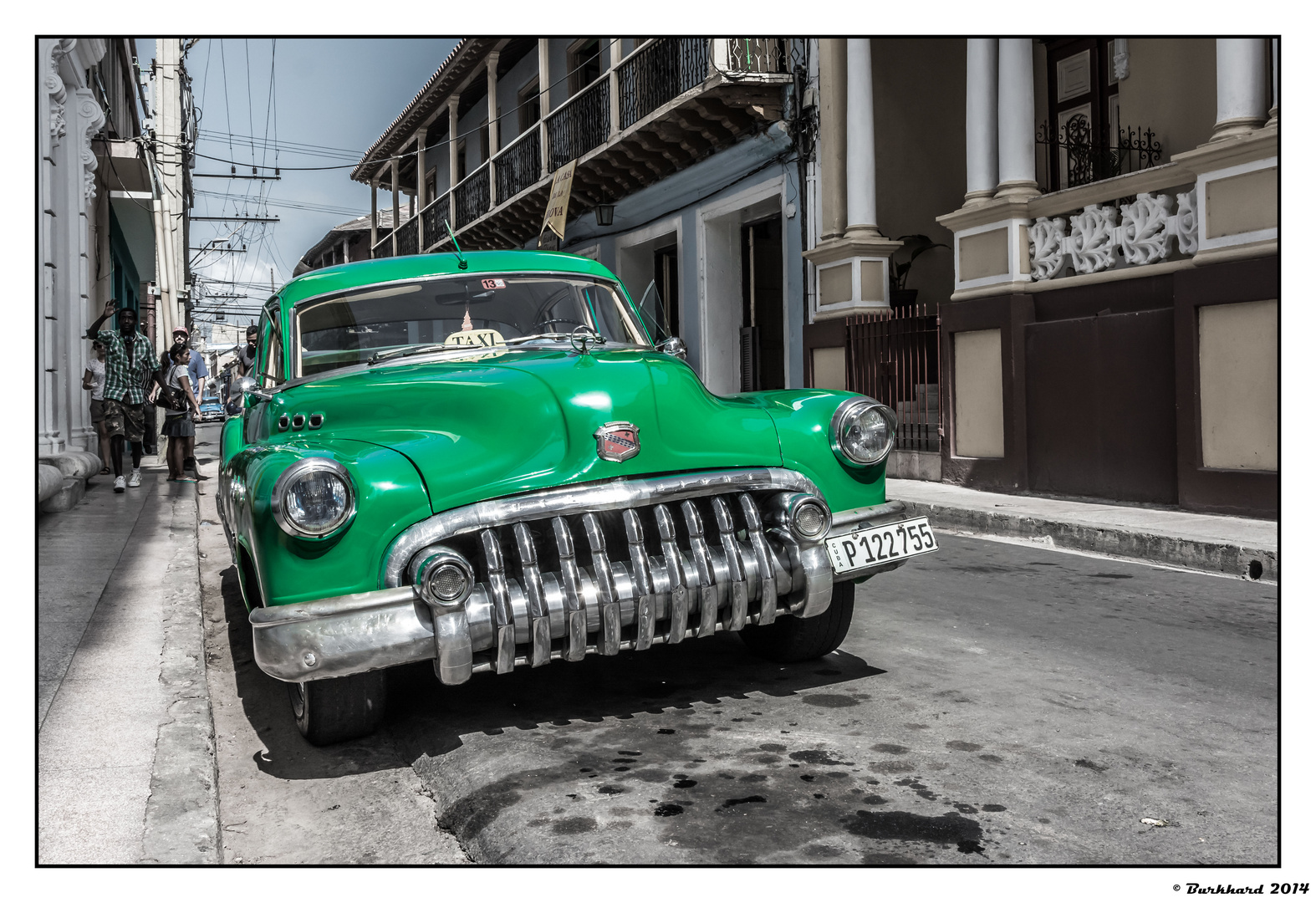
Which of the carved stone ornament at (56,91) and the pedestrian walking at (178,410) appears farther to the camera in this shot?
the pedestrian walking at (178,410)

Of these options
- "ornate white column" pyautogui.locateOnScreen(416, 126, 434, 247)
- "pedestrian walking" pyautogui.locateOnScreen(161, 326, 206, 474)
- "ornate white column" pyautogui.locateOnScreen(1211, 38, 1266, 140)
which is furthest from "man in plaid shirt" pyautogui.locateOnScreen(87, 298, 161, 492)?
"ornate white column" pyautogui.locateOnScreen(416, 126, 434, 247)

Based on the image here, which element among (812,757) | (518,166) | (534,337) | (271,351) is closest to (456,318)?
(534,337)

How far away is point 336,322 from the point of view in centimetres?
442

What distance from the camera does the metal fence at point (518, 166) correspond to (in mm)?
19312

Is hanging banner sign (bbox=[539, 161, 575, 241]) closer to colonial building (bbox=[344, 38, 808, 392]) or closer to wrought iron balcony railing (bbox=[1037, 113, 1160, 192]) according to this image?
colonial building (bbox=[344, 38, 808, 392])

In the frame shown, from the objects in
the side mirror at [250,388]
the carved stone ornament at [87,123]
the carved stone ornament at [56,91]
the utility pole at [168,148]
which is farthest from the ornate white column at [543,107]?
the side mirror at [250,388]

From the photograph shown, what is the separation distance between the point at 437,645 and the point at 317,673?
12.5 inches

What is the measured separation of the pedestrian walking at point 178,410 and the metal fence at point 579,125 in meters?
7.59

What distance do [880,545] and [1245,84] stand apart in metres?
5.95

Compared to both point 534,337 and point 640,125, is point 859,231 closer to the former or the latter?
point 640,125

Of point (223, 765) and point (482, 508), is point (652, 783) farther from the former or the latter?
point (223, 765)

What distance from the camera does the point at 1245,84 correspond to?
769cm

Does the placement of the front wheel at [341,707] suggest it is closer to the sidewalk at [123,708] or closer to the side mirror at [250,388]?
the sidewalk at [123,708]

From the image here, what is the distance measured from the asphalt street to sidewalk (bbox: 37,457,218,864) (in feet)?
0.53
